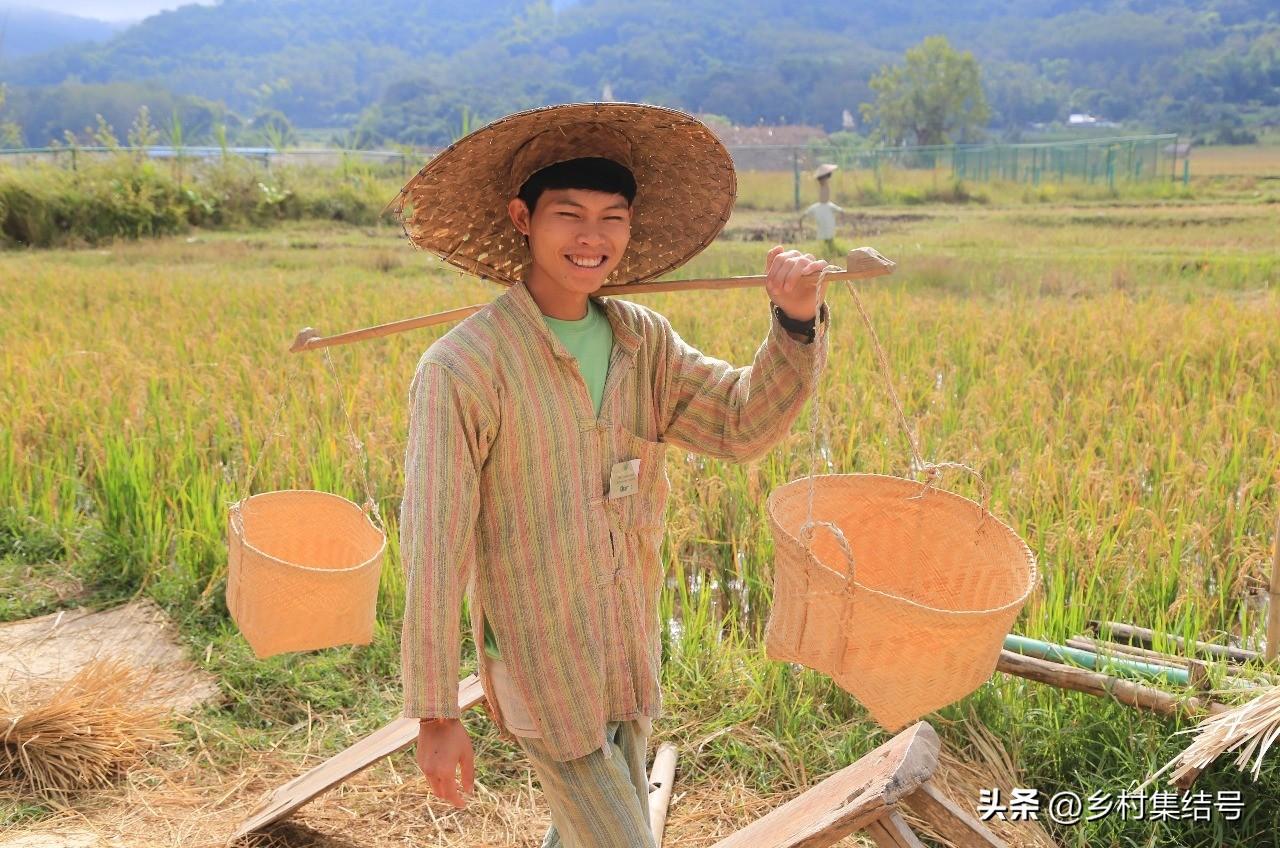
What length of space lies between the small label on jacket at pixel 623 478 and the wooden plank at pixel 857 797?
515 millimetres

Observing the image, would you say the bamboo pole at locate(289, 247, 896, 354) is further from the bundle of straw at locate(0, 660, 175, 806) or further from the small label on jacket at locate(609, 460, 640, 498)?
the bundle of straw at locate(0, 660, 175, 806)

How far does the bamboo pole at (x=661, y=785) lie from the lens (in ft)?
6.93

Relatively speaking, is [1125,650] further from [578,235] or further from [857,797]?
[578,235]

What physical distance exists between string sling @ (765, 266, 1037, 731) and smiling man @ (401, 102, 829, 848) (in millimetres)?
191

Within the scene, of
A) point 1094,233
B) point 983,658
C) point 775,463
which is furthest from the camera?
point 1094,233

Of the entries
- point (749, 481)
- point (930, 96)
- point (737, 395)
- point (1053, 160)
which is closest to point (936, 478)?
point (737, 395)

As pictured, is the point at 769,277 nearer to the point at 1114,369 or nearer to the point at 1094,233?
the point at 1114,369

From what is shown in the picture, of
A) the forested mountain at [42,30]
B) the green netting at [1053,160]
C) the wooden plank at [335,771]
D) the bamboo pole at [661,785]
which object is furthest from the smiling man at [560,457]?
the forested mountain at [42,30]

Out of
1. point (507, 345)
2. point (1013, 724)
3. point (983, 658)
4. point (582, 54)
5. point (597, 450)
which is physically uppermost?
point (582, 54)

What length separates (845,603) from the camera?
1.52 m

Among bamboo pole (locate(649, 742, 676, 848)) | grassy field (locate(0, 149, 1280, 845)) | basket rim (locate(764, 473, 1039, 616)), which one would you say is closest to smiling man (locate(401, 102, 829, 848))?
basket rim (locate(764, 473, 1039, 616))

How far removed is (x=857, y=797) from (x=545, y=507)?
57 cm

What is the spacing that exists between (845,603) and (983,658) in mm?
197

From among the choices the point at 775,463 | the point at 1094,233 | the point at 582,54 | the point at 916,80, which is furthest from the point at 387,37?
the point at 775,463
